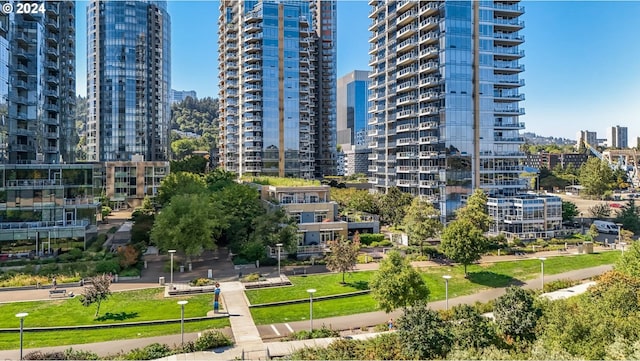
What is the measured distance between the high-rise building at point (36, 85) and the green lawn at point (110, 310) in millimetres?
31507

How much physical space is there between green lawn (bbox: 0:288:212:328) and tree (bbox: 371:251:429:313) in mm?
12286

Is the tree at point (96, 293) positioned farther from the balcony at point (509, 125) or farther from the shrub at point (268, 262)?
the balcony at point (509, 125)

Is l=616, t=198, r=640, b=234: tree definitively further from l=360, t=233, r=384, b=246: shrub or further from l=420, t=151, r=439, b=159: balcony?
l=360, t=233, r=384, b=246: shrub

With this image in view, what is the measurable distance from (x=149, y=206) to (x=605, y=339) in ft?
231

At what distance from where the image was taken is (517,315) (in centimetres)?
2467

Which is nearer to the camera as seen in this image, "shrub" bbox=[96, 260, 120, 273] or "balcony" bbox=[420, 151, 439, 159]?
"shrub" bbox=[96, 260, 120, 273]

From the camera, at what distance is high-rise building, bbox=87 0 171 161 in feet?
380

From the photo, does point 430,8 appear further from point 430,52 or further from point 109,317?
point 109,317

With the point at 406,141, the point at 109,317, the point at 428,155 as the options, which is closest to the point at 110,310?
the point at 109,317

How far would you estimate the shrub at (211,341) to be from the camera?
2455 cm

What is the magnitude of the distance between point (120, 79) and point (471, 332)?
11591cm

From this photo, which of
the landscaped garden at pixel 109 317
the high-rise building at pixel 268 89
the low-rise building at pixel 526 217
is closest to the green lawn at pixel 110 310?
the landscaped garden at pixel 109 317

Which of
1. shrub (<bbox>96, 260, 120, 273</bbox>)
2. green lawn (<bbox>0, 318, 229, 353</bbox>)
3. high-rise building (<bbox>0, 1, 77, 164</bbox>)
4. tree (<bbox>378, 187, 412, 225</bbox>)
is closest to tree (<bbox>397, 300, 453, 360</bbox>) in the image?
green lawn (<bbox>0, 318, 229, 353</bbox>)

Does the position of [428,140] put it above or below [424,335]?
above
